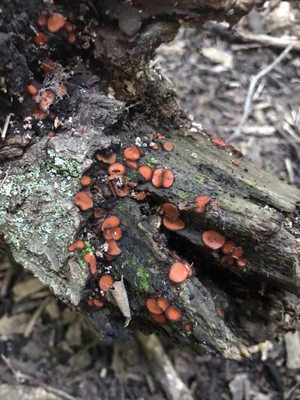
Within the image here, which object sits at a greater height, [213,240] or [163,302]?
[213,240]

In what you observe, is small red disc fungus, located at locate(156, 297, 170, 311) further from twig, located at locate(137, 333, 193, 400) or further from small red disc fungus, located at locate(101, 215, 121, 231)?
twig, located at locate(137, 333, 193, 400)

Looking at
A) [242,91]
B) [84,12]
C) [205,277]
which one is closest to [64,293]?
[205,277]

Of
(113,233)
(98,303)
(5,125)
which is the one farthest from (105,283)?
(5,125)

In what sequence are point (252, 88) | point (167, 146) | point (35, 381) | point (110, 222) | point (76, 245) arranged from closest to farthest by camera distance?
point (76, 245), point (110, 222), point (167, 146), point (35, 381), point (252, 88)

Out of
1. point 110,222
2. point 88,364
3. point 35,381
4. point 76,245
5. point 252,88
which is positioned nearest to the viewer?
point 76,245

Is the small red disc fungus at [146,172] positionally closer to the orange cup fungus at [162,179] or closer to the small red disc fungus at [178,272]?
the orange cup fungus at [162,179]

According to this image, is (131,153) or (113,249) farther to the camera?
(131,153)

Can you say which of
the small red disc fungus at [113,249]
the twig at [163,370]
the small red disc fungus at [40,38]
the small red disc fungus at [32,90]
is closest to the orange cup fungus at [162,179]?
the small red disc fungus at [113,249]

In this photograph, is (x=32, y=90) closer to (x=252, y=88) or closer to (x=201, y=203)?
(x=201, y=203)

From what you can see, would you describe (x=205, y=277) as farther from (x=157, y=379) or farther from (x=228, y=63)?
(x=228, y=63)

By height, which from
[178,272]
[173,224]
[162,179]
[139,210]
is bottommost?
[178,272]
